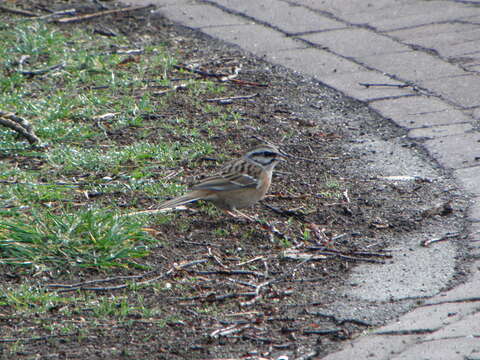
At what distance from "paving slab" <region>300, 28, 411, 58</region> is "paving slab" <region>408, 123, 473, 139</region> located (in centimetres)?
196

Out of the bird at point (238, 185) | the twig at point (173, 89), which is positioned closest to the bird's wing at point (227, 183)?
the bird at point (238, 185)

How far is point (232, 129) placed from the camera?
724 centimetres

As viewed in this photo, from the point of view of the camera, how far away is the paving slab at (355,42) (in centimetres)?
893

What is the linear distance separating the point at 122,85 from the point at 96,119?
86cm

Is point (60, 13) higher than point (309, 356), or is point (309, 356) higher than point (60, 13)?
point (309, 356)

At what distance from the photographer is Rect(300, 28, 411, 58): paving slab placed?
8930 mm

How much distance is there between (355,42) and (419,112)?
6.52 ft

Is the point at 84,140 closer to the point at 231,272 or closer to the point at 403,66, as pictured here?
the point at 231,272

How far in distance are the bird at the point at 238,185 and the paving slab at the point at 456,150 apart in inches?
54.7

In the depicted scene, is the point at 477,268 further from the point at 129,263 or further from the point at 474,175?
the point at 129,263

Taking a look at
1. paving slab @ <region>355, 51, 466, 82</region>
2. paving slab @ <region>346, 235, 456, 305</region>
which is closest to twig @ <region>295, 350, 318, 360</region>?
paving slab @ <region>346, 235, 456, 305</region>

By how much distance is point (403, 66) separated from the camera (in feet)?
27.9

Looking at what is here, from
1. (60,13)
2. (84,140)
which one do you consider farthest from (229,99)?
(60,13)

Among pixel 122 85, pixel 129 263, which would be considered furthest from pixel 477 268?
pixel 122 85
